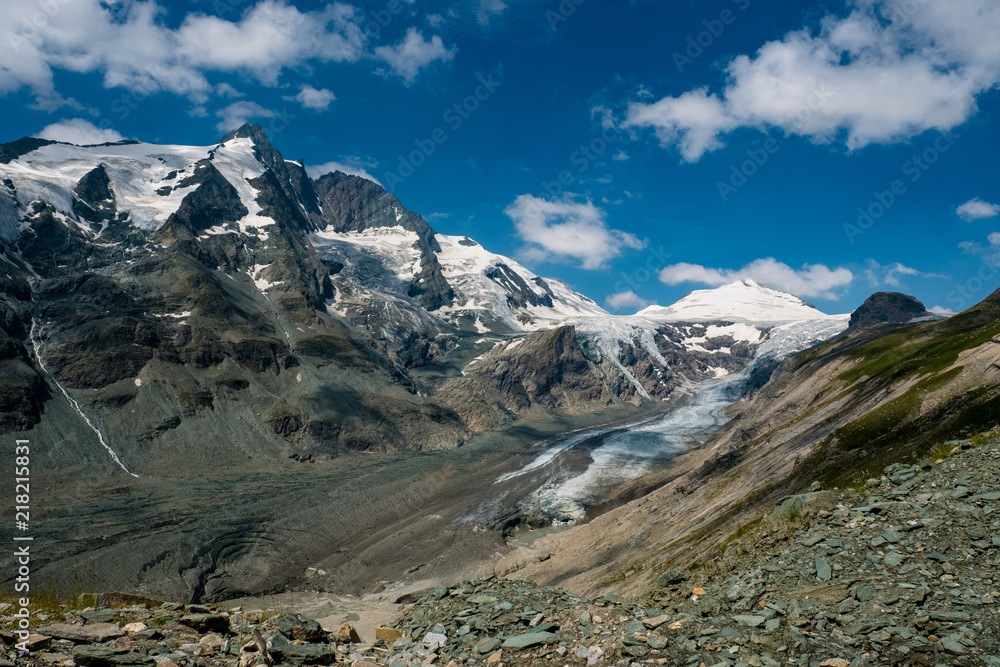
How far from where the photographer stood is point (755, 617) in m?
14.0

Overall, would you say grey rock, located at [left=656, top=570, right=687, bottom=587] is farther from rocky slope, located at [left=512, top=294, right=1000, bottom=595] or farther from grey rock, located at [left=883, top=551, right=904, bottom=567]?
rocky slope, located at [left=512, top=294, right=1000, bottom=595]

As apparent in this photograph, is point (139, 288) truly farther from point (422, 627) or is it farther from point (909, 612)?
point (909, 612)

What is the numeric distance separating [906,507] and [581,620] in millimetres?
11116

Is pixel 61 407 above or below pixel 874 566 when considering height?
above

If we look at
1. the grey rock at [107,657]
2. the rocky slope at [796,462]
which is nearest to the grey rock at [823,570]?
the rocky slope at [796,462]

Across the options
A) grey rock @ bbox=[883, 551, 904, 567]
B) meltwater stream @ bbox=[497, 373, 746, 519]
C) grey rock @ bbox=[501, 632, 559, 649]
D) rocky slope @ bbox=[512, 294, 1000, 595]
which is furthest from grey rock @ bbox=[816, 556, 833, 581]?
meltwater stream @ bbox=[497, 373, 746, 519]

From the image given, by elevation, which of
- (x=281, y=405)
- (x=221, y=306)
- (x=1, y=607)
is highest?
(x=221, y=306)

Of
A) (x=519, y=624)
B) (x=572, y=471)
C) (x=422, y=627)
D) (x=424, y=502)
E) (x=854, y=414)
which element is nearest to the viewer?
(x=519, y=624)

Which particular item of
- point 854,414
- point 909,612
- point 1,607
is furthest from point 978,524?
point 854,414

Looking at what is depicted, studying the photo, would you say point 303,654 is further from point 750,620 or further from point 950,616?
point 950,616

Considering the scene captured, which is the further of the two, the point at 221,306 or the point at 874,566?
the point at 221,306

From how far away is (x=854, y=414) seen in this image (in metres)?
56.4

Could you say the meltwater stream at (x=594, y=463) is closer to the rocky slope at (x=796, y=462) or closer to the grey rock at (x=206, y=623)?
the rocky slope at (x=796, y=462)

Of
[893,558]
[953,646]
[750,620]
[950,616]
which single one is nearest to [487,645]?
[750,620]
